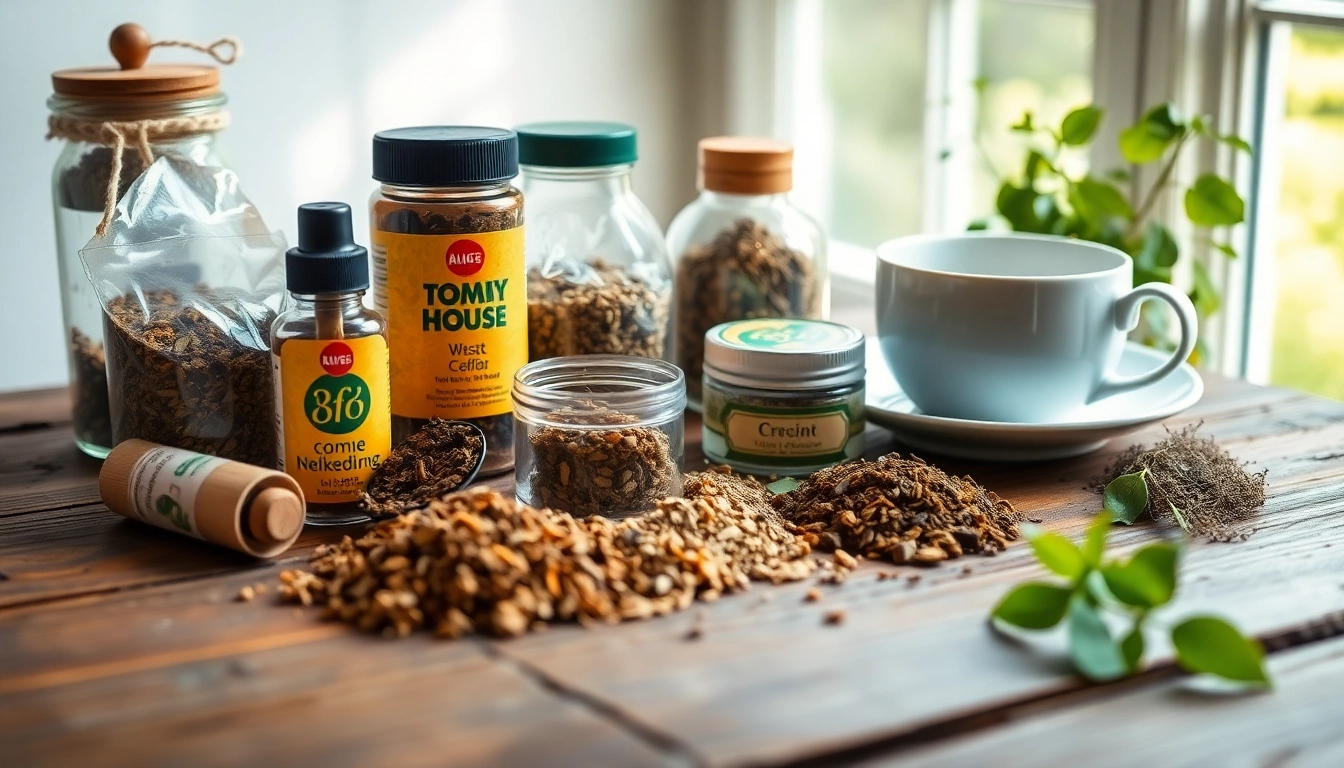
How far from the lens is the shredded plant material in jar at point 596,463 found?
0.99 m

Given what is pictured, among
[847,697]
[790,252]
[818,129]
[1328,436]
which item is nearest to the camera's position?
[847,697]

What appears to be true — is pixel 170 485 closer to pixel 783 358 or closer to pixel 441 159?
pixel 441 159

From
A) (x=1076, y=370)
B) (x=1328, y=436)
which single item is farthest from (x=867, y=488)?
(x=1328, y=436)

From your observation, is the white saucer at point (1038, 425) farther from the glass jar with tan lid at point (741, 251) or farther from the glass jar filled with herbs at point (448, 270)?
the glass jar filled with herbs at point (448, 270)

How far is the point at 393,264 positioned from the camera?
3.44ft

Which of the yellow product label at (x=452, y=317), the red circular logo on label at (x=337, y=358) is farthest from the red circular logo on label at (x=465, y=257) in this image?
the red circular logo on label at (x=337, y=358)

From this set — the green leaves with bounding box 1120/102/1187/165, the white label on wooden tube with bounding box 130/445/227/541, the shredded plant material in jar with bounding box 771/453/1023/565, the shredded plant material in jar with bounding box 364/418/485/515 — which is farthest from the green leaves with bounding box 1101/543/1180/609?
the green leaves with bounding box 1120/102/1187/165

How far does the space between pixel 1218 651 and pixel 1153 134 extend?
78 centimetres

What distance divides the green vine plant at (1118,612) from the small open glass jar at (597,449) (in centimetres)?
30

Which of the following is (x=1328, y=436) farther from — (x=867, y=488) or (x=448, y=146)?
(x=448, y=146)

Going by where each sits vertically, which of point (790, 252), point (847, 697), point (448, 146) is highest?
point (448, 146)

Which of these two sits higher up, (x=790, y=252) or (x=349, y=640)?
(x=790, y=252)

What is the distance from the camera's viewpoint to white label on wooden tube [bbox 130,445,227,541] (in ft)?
3.09

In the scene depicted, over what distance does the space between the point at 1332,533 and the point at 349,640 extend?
2.17ft
